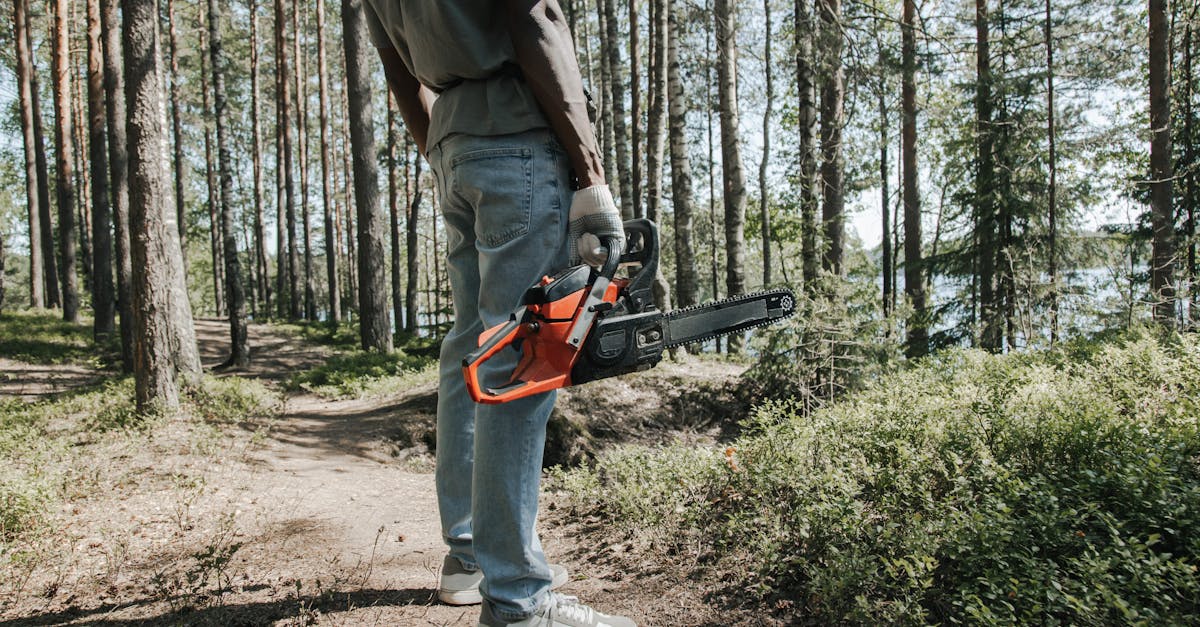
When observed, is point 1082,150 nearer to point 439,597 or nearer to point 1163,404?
point 1163,404

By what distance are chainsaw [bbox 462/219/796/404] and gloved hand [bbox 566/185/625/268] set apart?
3cm

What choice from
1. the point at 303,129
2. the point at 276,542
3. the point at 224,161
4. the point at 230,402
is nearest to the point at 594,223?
the point at 276,542

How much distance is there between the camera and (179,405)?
6.95m

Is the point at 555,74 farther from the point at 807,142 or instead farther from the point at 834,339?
the point at 807,142

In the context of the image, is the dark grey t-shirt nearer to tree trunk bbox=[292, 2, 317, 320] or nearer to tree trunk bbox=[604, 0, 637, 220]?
tree trunk bbox=[604, 0, 637, 220]

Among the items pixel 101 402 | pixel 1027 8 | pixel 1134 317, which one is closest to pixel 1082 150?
pixel 1027 8

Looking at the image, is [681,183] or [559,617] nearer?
[559,617]

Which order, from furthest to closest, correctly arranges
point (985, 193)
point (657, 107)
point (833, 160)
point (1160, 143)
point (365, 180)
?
point (365, 180), point (985, 193), point (1160, 143), point (657, 107), point (833, 160)

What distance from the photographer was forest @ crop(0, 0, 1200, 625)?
8.12 ft

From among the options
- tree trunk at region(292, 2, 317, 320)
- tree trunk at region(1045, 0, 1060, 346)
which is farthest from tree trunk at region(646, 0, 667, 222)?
tree trunk at region(292, 2, 317, 320)

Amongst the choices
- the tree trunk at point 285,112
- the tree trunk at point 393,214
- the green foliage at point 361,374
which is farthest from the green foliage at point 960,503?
the tree trunk at point 285,112

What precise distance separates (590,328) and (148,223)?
6.96 m

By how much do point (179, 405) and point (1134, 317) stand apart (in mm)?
11765

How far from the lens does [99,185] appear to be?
15625 millimetres
